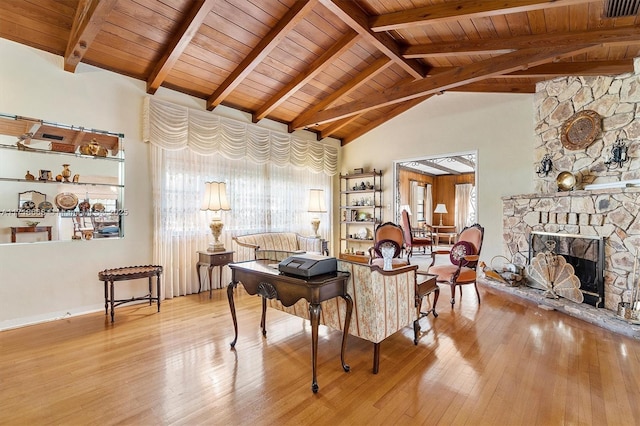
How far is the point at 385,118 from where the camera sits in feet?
21.2

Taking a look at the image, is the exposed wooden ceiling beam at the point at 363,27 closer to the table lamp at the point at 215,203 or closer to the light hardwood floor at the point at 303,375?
the table lamp at the point at 215,203

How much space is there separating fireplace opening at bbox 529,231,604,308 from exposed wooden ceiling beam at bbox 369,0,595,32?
2.82 meters

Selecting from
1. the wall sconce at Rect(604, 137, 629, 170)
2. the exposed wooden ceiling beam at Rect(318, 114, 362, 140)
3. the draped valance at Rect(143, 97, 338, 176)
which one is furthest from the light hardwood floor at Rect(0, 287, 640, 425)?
the exposed wooden ceiling beam at Rect(318, 114, 362, 140)

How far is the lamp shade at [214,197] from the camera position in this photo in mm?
4477

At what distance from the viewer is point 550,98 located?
4.61 metres

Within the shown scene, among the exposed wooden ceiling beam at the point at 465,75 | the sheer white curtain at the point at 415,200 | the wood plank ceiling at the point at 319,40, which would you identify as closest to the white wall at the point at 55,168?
the wood plank ceiling at the point at 319,40

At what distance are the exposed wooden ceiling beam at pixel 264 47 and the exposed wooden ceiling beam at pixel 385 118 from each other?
10.8ft

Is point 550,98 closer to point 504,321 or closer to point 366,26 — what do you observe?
point 366,26

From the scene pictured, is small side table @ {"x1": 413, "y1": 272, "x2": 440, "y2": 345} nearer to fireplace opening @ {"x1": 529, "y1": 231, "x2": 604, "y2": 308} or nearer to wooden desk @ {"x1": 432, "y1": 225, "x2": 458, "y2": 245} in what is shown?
fireplace opening @ {"x1": 529, "y1": 231, "x2": 604, "y2": 308}

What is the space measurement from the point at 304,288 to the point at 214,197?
116 inches

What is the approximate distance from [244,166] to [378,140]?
3075mm

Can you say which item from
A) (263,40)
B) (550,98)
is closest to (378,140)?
(550,98)

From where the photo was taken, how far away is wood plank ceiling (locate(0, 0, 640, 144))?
2973mm

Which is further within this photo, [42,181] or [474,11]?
[42,181]
